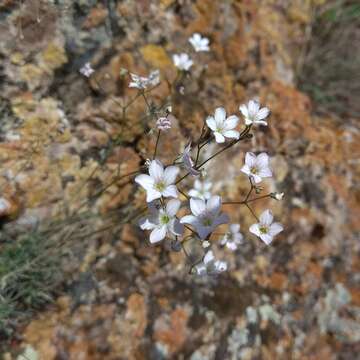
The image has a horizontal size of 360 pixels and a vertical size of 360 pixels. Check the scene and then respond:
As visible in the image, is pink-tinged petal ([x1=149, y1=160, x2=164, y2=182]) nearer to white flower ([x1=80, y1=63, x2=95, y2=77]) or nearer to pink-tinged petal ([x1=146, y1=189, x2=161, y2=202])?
pink-tinged petal ([x1=146, y1=189, x2=161, y2=202])

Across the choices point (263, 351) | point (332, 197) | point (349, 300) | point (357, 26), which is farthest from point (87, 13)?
point (357, 26)

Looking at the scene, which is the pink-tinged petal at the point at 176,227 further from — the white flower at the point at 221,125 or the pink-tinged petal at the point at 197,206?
the white flower at the point at 221,125

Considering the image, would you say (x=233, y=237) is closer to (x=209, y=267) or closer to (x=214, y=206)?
(x=209, y=267)

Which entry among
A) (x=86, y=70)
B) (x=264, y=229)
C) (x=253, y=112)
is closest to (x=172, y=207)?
(x=264, y=229)

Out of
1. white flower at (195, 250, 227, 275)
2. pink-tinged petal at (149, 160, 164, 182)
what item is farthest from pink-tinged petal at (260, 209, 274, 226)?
pink-tinged petal at (149, 160, 164, 182)

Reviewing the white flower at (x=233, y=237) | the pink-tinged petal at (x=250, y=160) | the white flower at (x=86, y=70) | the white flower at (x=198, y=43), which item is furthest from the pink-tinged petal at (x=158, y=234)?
the white flower at (x=198, y=43)

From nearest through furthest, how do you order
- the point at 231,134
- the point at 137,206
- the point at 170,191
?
the point at 170,191, the point at 231,134, the point at 137,206
